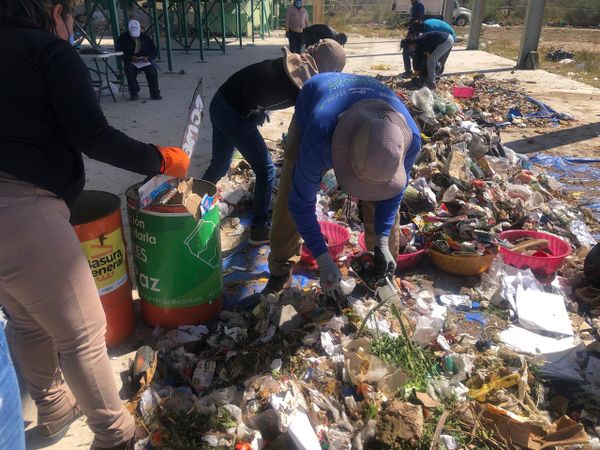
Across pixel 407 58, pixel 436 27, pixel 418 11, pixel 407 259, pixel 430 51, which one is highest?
pixel 418 11

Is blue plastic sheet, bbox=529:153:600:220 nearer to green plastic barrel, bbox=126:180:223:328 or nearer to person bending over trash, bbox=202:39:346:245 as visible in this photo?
person bending over trash, bbox=202:39:346:245

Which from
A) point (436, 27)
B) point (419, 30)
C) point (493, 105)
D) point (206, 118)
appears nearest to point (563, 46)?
point (419, 30)

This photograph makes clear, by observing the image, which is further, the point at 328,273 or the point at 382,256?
the point at 382,256

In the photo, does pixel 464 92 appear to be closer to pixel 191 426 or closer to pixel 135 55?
pixel 135 55

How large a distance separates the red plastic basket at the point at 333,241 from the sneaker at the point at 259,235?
0.36 m

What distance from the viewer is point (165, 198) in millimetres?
2309

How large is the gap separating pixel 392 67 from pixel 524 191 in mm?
10040

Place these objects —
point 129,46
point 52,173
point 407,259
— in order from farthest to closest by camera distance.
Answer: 1. point 129,46
2. point 407,259
3. point 52,173

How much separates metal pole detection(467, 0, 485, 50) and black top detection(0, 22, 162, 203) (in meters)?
18.3

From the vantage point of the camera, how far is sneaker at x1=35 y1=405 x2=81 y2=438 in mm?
2059

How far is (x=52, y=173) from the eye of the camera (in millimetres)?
1566

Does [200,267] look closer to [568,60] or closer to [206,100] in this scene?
[206,100]

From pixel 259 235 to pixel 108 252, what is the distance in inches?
61.3

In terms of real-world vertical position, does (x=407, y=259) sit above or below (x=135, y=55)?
below
